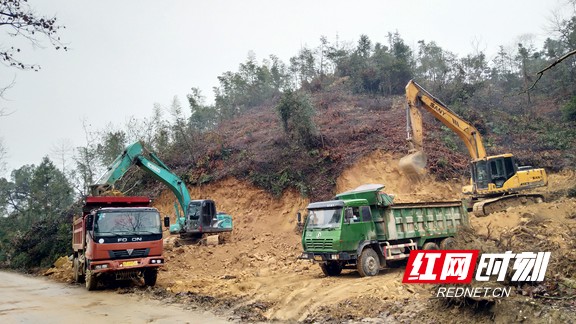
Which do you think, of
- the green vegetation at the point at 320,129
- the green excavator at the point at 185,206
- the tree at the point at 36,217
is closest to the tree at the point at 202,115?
the green vegetation at the point at 320,129

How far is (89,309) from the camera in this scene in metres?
10.2

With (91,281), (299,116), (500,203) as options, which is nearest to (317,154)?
(299,116)

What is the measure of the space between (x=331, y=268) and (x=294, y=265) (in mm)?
3162

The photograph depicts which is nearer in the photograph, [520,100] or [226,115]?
[520,100]

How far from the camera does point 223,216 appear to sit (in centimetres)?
2162

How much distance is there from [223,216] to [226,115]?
3405 cm

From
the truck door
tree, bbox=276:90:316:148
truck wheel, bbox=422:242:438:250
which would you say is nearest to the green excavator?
tree, bbox=276:90:316:148

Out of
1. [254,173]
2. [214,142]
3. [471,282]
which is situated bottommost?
[471,282]

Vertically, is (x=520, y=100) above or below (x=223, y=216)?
above

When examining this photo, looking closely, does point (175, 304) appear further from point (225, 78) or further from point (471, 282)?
point (225, 78)

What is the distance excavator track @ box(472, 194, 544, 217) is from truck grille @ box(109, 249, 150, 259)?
14530 millimetres

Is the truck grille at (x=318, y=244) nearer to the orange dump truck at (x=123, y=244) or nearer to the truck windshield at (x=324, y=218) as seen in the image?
the truck windshield at (x=324, y=218)

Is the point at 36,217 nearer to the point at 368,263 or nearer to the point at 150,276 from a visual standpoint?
the point at 150,276

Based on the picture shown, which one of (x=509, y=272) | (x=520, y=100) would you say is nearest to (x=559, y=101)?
(x=520, y=100)
